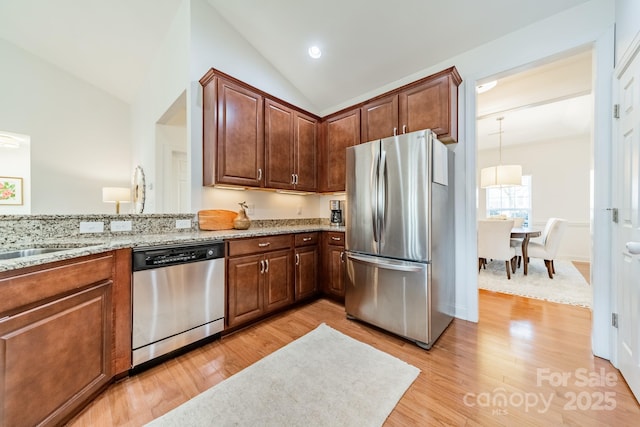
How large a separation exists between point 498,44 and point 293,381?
134 inches

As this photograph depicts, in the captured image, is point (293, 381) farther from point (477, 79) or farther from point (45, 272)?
point (477, 79)

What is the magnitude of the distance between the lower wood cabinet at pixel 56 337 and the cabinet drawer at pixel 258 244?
801 mm

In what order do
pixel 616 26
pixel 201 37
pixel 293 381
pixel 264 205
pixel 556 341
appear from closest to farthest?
pixel 293 381 → pixel 616 26 → pixel 556 341 → pixel 201 37 → pixel 264 205

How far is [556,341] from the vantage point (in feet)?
6.51

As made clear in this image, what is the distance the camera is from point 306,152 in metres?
3.21

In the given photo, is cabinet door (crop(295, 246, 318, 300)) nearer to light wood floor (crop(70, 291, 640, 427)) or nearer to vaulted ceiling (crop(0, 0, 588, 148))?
light wood floor (crop(70, 291, 640, 427))

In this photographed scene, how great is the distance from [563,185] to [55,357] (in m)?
8.05

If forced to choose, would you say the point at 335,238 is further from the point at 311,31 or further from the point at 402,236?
the point at 311,31

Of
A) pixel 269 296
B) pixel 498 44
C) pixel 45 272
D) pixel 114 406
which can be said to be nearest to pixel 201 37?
pixel 45 272

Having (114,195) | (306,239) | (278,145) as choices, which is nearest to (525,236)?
(306,239)

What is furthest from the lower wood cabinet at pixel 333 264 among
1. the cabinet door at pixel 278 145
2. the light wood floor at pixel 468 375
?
the cabinet door at pixel 278 145

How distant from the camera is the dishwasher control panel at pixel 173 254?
159cm

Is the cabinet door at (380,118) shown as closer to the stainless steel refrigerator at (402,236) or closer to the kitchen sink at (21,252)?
the stainless steel refrigerator at (402,236)

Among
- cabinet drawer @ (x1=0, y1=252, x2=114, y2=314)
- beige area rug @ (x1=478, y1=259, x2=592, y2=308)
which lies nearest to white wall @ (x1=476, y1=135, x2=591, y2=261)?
beige area rug @ (x1=478, y1=259, x2=592, y2=308)
